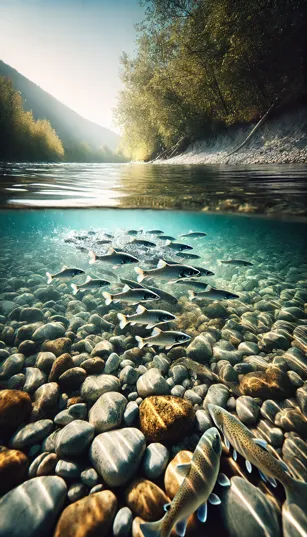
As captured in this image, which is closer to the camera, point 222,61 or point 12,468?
point 12,468

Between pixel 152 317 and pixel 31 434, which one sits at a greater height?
pixel 152 317

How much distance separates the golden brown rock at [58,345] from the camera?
402 centimetres

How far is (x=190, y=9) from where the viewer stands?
12.4 meters

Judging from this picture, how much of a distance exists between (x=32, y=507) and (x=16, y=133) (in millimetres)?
41585

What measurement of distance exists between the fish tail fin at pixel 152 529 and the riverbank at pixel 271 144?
10201 mm

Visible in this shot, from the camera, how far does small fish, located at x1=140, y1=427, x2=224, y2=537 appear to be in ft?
5.29

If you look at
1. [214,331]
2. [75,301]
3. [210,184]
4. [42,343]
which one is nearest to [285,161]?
[210,184]

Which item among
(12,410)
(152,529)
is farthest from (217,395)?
(12,410)

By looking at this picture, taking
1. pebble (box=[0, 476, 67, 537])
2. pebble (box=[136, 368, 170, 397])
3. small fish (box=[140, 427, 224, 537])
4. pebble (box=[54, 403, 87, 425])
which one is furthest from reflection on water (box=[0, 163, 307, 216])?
pebble (box=[0, 476, 67, 537])

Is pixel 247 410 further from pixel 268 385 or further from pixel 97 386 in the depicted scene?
pixel 97 386

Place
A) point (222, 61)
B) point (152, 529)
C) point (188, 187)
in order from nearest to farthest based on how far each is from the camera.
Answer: point (152, 529) → point (188, 187) → point (222, 61)

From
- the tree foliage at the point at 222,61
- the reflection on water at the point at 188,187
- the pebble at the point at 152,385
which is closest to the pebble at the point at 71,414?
the pebble at the point at 152,385

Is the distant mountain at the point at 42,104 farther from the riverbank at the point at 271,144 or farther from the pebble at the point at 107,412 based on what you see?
the pebble at the point at 107,412

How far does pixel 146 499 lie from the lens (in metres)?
2.05
